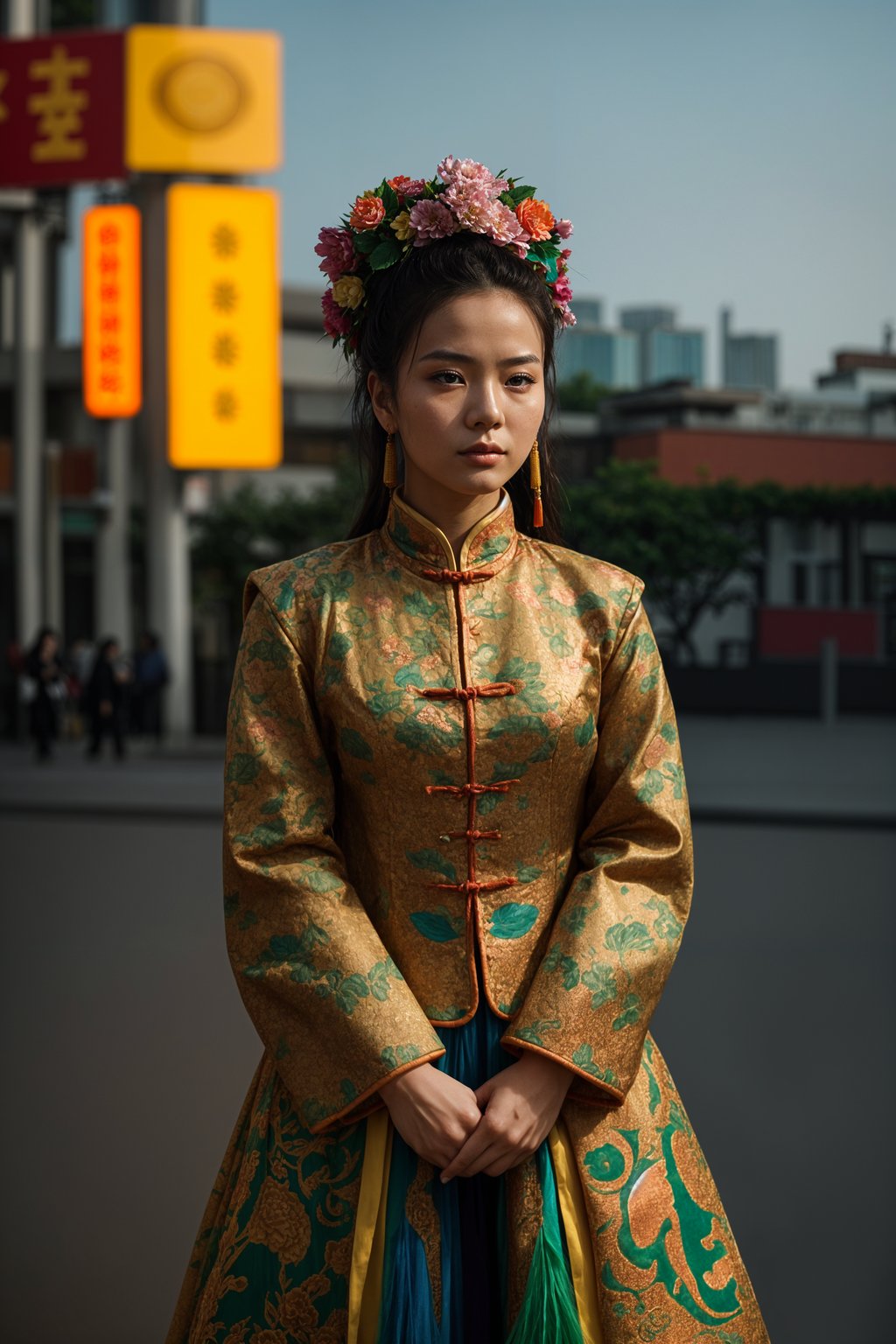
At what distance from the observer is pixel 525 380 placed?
166 cm

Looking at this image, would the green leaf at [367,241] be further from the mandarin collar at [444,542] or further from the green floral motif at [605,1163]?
the green floral motif at [605,1163]

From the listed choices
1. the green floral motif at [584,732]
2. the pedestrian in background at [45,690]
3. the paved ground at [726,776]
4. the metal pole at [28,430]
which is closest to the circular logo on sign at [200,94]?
the metal pole at [28,430]

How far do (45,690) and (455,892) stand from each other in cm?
1186

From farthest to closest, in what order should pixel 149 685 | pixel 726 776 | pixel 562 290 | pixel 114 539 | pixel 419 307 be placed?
pixel 114 539 → pixel 149 685 → pixel 726 776 → pixel 562 290 → pixel 419 307

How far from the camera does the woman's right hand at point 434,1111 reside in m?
1.54

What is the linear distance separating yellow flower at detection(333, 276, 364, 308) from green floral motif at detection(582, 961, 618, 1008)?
→ 0.79m

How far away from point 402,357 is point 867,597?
11620mm

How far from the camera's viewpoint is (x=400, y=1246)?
5.22 ft

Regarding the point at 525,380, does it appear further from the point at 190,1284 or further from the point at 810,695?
the point at 810,695

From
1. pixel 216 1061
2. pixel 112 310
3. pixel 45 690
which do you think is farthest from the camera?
pixel 112 310

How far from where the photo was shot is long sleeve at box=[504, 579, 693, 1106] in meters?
1.60

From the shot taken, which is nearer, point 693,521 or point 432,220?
point 432,220

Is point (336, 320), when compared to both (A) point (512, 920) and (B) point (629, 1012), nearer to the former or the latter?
(A) point (512, 920)

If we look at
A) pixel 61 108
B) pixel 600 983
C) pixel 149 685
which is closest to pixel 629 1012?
pixel 600 983
